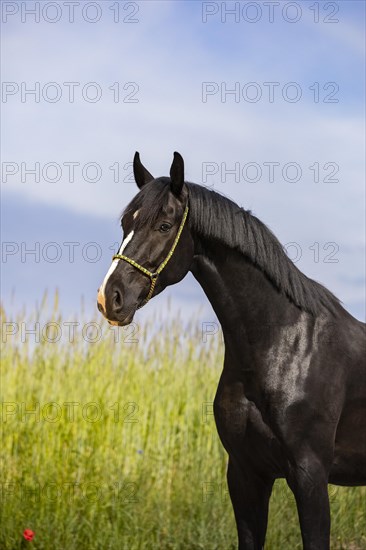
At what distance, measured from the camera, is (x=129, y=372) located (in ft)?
25.7

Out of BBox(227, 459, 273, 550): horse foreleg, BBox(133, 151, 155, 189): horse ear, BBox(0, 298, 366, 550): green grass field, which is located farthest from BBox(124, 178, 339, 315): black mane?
BBox(0, 298, 366, 550): green grass field

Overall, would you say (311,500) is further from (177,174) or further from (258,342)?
(177,174)

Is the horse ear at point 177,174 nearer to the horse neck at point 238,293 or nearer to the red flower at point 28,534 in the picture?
the horse neck at point 238,293

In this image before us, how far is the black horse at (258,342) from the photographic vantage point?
146 inches

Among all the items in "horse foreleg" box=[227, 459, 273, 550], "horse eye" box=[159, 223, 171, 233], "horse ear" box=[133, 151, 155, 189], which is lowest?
Result: "horse foreleg" box=[227, 459, 273, 550]

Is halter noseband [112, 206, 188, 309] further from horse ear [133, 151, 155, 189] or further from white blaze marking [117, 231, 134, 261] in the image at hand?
horse ear [133, 151, 155, 189]

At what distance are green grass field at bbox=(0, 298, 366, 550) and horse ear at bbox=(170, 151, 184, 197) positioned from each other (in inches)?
140

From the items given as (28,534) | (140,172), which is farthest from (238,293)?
(28,534)

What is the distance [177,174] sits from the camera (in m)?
3.67

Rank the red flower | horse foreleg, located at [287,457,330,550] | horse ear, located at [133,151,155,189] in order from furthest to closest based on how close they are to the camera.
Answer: the red flower, horse ear, located at [133,151,155,189], horse foreleg, located at [287,457,330,550]

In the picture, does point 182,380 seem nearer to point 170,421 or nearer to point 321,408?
point 170,421

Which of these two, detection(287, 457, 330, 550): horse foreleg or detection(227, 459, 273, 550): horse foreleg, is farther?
detection(227, 459, 273, 550): horse foreleg

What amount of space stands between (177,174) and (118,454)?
4007 millimetres

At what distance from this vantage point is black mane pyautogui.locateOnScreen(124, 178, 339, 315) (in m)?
3.70
